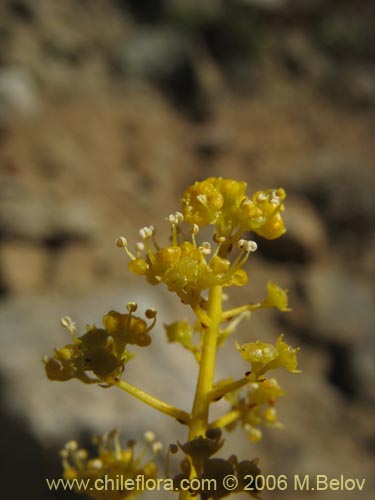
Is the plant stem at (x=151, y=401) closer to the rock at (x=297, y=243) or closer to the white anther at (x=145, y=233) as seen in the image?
the white anther at (x=145, y=233)

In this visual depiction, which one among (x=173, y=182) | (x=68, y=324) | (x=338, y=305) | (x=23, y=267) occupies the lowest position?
(x=68, y=324)

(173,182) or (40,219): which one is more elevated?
(173,182)

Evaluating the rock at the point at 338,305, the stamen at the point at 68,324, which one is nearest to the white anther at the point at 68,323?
the stamen at the point at 68,324

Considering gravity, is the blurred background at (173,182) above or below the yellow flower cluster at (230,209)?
above

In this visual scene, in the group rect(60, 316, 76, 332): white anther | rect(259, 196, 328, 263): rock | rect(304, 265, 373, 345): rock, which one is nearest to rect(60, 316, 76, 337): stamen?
rect(60, 316, 76, 332): white anther

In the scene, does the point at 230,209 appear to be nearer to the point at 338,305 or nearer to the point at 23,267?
the point at 23,267

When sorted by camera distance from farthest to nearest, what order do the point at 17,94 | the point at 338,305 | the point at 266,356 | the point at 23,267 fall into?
the point at 17,94 → the point at 338,305 → the point at 23,267 → the point at 266,356

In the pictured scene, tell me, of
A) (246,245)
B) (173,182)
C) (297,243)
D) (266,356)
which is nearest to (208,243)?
(246,245)
